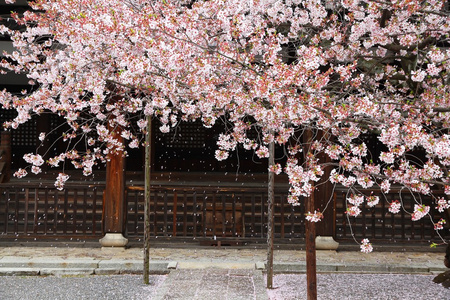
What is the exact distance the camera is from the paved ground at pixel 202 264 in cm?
662

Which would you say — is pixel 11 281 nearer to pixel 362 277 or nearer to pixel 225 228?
pixel 225 228

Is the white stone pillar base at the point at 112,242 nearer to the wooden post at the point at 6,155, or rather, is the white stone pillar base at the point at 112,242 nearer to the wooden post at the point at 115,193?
the wooden post at the point at 115,193

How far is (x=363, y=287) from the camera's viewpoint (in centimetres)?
695

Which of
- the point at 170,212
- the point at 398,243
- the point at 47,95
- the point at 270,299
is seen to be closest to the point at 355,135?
the point at 270,299

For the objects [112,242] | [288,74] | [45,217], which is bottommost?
[112,242]

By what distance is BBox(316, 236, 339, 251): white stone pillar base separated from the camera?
877 centimetres

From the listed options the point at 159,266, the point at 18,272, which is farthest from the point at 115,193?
the point at 18,272

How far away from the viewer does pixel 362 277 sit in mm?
7520

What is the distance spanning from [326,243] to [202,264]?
8.38 ft

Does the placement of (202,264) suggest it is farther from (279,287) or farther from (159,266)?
(279,287)

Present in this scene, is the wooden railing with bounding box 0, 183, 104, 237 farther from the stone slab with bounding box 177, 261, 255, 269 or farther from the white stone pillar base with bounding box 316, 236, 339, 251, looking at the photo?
the white stone pillar base with bounding box 316, 236, 339, 251

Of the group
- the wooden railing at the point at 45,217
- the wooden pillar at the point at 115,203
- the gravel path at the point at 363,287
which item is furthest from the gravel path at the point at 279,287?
the wooden railing at the point at 45,217

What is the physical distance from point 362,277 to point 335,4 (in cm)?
460

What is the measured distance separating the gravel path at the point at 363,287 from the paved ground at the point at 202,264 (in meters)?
0.08
